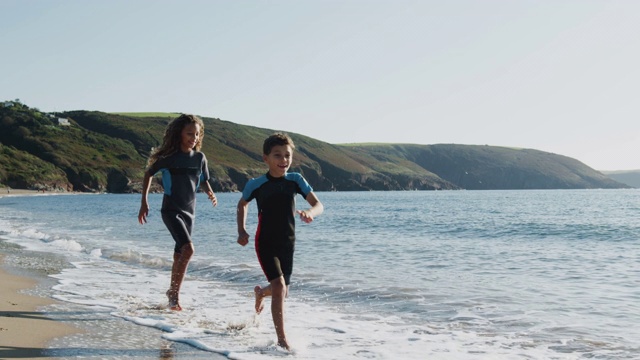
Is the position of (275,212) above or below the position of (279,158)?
below

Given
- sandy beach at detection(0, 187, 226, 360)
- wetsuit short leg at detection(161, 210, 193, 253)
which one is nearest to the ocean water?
sandy beach at detection(0, 187, 226, 360)

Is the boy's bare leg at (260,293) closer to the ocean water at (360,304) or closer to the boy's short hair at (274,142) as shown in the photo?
the ocean water at (360,304)

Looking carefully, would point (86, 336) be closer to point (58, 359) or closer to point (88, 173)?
point (58, 359)

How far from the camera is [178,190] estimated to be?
289 inches

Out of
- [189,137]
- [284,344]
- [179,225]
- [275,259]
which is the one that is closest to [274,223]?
[275,259]

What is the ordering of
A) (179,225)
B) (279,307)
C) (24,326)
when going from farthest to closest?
(179,225) < (24,326) < (279,307)

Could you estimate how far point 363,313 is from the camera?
310 inches

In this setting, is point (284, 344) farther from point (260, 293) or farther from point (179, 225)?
point (179, 225)

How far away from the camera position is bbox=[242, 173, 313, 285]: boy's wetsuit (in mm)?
5746

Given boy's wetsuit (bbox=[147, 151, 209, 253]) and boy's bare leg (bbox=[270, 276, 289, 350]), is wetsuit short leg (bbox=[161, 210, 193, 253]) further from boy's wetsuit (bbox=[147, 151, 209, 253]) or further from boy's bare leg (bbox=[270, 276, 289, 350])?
boy's bare leg (bbox=[270, 276, 289, 350])

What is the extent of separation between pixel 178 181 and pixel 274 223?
2044 millimetres

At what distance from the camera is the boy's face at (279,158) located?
5754 millimetres

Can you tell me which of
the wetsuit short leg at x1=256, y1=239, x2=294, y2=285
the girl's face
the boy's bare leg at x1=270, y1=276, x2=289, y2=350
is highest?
the girl's face

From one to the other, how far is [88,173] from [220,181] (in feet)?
120
